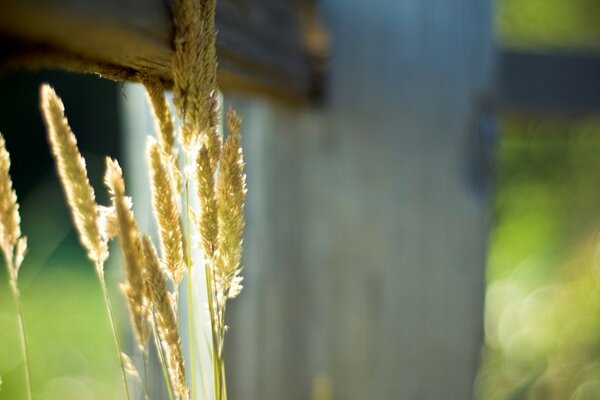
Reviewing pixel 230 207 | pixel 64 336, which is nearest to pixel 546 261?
pixel 64 336

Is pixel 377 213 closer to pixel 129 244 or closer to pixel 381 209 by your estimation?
pixel 381 209

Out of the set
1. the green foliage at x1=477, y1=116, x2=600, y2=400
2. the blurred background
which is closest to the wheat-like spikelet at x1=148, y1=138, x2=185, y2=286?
the blurred background

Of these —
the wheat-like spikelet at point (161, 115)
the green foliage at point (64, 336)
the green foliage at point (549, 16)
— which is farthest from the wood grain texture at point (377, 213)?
the green foliage at point (549, 16)

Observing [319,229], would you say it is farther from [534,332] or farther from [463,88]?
[534,332]

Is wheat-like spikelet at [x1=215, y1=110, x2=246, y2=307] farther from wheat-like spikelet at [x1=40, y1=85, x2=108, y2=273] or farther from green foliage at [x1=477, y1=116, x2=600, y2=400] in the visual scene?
green foliage at [x1=477, y1=116, x2=600, y2=400]

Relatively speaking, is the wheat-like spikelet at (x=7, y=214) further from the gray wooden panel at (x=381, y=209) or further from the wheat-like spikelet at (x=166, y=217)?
the gray wooden panel at (x=381, y=209)

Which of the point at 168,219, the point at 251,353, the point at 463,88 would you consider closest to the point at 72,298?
the point at 251,353
